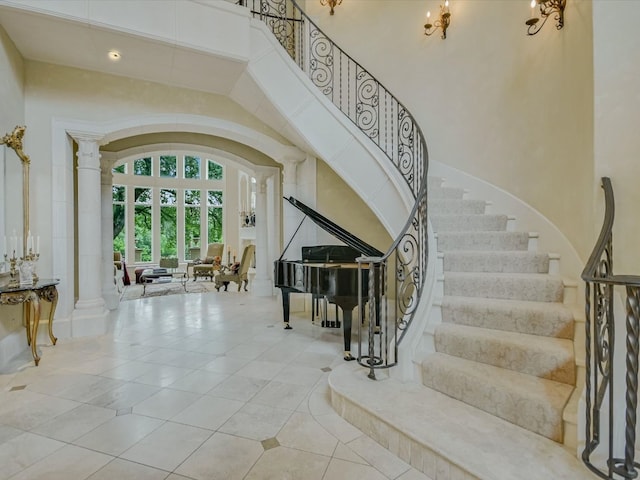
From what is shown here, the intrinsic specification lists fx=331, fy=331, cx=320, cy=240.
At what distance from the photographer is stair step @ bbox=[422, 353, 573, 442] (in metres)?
1.78

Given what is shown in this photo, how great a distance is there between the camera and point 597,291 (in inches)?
61.7

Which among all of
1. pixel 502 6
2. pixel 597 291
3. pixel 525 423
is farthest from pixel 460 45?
pixel 525 423

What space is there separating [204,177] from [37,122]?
9.95 m

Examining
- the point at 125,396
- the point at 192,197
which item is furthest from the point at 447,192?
the point at 192,197

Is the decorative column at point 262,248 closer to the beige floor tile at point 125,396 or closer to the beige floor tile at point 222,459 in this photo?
the beige floor tile at point 125,396

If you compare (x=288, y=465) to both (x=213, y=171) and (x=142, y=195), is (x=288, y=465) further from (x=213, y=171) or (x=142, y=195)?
(x=213, y=171)

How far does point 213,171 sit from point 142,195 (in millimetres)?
2963

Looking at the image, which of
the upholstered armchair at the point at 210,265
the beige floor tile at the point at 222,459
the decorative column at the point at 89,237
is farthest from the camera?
the upholstered armchair at the point at 210,265

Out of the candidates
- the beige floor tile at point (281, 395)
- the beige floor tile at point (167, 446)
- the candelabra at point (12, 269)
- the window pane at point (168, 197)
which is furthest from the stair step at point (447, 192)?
the window pane at point (168, 197)

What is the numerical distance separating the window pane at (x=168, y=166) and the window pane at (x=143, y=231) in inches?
61.2

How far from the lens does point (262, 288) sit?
7.39 meters

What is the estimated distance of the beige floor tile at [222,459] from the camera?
1.80 metres

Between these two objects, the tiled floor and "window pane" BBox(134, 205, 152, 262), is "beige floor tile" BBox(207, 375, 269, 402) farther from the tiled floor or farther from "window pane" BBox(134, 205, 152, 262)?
"window pane" BBox(134, 205, 152, 262)

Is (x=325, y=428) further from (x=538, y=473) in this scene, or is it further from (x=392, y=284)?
(x=392, y=284)
